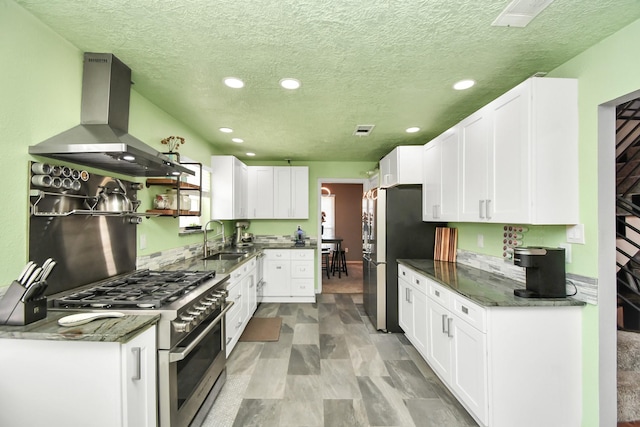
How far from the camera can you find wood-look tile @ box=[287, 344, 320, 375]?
2.41 m

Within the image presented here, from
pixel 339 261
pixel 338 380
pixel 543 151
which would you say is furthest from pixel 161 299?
pixel 339 261

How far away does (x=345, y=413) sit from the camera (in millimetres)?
1900

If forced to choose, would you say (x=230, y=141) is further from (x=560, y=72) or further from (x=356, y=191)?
(x=356, y=191)

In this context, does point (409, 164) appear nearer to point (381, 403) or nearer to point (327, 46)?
point (327, 46)

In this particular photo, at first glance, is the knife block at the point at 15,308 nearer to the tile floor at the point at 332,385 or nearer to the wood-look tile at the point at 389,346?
the tile floor at the point at 332,385

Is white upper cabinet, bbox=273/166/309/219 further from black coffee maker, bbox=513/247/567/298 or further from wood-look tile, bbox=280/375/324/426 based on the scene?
black coffee maker, bbox=513/247/567/298

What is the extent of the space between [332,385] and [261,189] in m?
3.28

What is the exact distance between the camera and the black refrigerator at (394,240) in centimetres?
324

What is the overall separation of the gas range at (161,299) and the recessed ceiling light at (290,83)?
161cm

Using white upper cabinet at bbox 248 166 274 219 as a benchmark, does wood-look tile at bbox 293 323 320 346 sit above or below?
below

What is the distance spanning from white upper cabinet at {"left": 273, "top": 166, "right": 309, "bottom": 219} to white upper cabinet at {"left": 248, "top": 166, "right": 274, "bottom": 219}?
106 mm

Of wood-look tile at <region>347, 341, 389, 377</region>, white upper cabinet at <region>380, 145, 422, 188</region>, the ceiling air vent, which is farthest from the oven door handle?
white upper cabinet at <region>380, 145, 422, 188</region>

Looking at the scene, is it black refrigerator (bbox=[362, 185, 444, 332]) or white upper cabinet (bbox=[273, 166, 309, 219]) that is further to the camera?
white upper cabinet (bbox=[273, 166, 309, 219])

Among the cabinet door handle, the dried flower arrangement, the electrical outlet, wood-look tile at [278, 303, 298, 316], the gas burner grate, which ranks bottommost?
wood-look tile at [278, 303, 298, 316]
